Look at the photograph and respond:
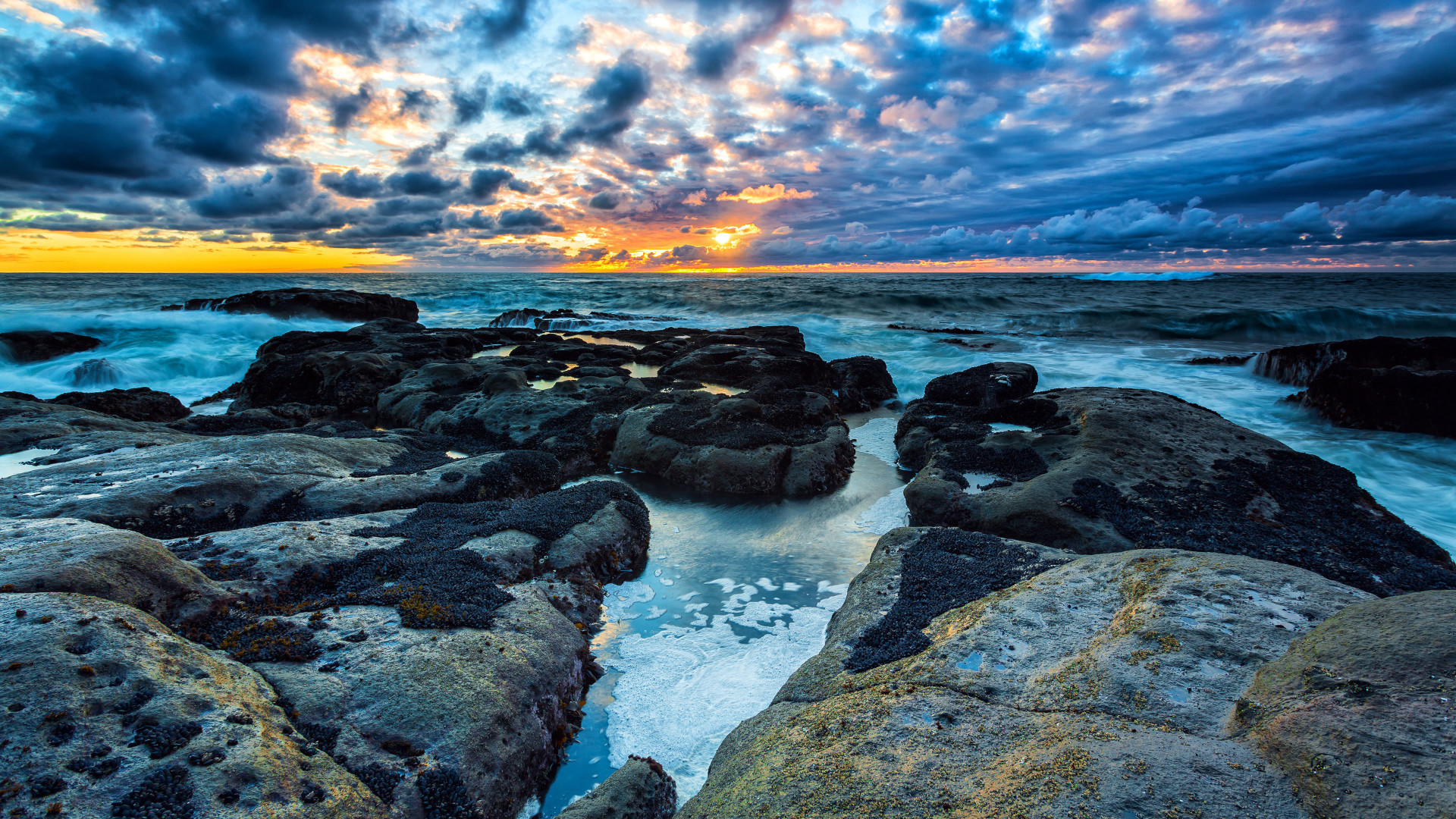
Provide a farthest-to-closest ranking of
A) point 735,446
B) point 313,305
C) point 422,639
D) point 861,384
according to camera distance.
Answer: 1. point 313,305
2. point 861,384
3. point 735,446
4. point 422,639

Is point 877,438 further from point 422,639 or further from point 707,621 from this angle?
point 422,639

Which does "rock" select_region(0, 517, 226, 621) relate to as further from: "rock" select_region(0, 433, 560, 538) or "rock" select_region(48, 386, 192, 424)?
"rock" select_region(48, 386, 192, 424)

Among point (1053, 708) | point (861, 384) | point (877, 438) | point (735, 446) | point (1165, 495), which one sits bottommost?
point (877, 438)

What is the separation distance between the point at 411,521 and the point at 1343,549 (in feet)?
36.4

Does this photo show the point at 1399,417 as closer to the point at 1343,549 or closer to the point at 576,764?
the point at 1343,549

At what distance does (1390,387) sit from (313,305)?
51.0 meters

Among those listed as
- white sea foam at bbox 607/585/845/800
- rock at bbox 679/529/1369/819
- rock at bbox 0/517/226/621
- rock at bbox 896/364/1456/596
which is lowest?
white sea foam at bbox 607/585/845/800

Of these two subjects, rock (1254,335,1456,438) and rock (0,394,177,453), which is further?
rock (1254,335,1456,438)

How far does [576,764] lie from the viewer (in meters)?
4.82

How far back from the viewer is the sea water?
5.85 meters

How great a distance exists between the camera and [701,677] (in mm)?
5996

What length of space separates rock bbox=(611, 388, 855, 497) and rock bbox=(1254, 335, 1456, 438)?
41.7ft

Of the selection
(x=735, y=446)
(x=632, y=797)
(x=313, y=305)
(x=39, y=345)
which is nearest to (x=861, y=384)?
(x=735, y=446)

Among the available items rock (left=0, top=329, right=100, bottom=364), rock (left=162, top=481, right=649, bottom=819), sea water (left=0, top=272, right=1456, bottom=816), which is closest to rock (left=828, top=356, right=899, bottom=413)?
sea water (left=0, top=272, right=1456, bottom=816)
